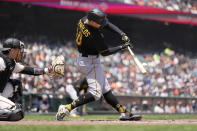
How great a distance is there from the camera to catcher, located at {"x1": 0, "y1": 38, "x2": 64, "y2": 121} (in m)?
5.41

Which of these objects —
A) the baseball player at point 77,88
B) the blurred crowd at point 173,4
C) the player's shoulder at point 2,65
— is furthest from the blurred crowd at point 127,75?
the player's shoulder at point 2,65

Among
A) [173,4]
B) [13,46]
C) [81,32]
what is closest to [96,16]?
[81,32]

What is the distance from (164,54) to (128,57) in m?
3.01

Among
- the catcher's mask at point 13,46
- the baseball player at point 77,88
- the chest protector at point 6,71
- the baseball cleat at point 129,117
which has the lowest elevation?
the baseball cleat at point 129,117

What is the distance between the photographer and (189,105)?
15219 millimetres

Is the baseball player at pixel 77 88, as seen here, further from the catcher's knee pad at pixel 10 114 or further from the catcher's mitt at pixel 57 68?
the catcher's knee pad at pixel 10 114

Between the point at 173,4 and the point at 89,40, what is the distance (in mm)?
16045

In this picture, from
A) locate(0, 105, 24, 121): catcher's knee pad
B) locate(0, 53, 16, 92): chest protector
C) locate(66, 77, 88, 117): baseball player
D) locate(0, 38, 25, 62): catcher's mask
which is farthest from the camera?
locate(66, 77, 88, 117): baseball player

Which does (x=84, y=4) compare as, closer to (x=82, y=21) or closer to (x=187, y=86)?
(x=187, y=86)

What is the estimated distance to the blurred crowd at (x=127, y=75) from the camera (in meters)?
14.1

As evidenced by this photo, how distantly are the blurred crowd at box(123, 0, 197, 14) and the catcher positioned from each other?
543 inches

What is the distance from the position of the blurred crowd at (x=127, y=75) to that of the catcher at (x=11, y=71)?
277 inches

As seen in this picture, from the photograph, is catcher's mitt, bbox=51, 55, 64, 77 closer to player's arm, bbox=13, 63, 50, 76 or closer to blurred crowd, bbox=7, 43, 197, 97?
player's arm, bbox=13, 63, 50, 76

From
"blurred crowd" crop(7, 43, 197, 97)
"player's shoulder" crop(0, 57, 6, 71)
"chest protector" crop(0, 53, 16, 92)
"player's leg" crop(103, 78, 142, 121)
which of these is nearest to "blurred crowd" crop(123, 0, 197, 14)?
"blurred crowd" crop(7, 43, 197, 97)
